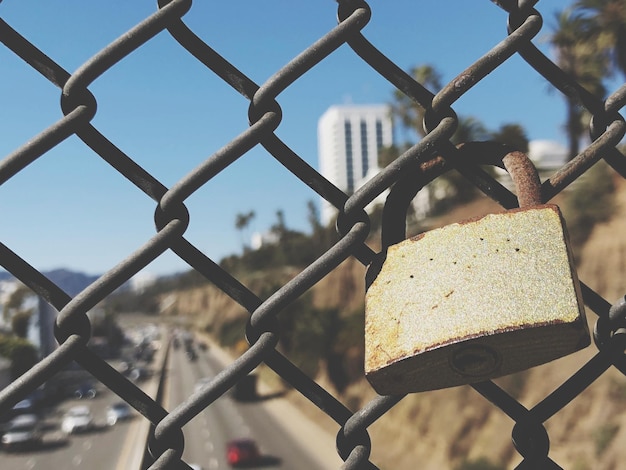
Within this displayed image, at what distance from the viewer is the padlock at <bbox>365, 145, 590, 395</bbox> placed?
2.25ft

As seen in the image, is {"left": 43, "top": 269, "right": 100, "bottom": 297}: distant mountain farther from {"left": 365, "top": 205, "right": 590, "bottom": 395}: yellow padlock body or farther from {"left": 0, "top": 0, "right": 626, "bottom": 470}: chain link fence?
{"left": 365, "top": 205, "right": 590, "bottom": 395}: yellow padlock body

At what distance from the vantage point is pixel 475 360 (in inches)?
28.3

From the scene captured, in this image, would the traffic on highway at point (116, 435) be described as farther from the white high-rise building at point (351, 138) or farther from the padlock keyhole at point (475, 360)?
the white high-rise building at point (351, 138)

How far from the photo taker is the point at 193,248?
831 millimetres

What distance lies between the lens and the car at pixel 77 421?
20938mm

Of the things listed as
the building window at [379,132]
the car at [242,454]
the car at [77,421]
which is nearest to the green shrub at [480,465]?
the car at [242,454]

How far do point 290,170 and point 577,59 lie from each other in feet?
62.2

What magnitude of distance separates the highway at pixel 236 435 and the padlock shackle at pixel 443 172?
15.1 meters

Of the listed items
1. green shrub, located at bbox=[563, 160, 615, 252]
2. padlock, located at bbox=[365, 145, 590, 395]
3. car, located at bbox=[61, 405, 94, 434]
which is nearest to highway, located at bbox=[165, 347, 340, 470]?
car, located at bbox=[61, 405, 94, 434]

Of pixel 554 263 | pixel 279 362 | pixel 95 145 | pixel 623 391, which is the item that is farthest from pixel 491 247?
pixel 623 391

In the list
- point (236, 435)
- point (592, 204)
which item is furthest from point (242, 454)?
point (592, 204)

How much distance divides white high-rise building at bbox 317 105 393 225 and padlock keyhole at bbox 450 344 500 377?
124485 millimetres

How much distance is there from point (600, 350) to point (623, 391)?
13.3 m

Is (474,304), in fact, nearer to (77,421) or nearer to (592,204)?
(592,204)
